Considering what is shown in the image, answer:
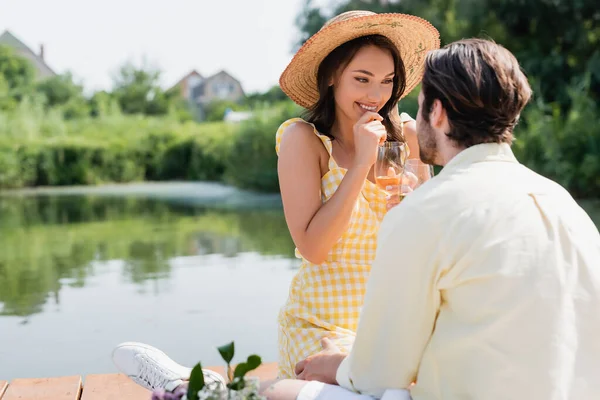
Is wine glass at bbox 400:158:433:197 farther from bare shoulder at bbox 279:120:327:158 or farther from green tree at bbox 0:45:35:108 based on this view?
green tree at bbox 0:45:35:108

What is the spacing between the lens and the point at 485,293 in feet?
4.96

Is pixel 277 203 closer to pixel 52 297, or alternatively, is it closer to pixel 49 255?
pixel 49 255

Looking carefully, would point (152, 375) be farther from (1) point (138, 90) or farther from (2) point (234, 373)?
(1) point (138, 90)

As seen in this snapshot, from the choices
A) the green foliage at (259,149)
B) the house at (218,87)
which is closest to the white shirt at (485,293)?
the green foliage at (259,149)

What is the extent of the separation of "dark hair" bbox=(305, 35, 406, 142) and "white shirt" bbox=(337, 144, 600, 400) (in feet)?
3.37

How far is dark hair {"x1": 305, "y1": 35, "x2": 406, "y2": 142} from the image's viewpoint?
2553mm

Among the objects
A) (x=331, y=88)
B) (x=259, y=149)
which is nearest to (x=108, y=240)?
(x=259, y=149)

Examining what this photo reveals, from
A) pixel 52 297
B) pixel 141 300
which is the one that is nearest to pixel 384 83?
pixel 141 300

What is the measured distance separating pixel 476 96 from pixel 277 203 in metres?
14.4

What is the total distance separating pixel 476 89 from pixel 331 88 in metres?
1.10

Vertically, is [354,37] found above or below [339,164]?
above

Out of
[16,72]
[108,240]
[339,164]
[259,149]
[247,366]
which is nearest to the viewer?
[247,366]

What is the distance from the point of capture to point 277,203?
15.9m

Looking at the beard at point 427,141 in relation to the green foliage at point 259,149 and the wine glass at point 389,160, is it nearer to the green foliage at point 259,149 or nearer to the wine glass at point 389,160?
the wine glass at point 389,160
